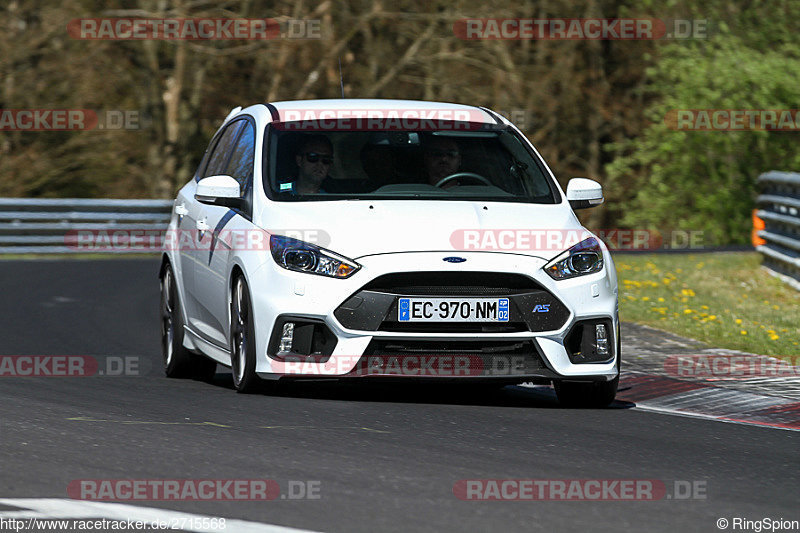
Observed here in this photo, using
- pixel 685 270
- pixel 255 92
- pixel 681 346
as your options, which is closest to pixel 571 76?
pixel 255 92

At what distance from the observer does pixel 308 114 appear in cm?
1016

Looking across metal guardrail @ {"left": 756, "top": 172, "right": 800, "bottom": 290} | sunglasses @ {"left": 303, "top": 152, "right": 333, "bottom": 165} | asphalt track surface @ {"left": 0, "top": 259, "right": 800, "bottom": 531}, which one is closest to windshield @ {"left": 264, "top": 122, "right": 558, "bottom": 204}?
sunglasses @ {"left": 303, "top": 152, "right": 333, "bottom": 165}

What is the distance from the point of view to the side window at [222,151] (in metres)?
10.8

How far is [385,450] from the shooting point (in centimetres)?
733

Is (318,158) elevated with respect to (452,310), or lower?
elevated

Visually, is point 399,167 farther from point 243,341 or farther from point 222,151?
point 222,151

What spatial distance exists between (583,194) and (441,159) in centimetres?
90

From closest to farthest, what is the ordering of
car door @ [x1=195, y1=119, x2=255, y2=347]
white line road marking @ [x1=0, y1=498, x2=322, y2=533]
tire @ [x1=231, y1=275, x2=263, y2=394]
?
white line road marking @ [x1=0, y1=498, x2=322, y2=533], tire @ [x1=231, y1=275, x2=263, y2=394], car door @ [x1=195, y1=119, x2=255, y2=347]

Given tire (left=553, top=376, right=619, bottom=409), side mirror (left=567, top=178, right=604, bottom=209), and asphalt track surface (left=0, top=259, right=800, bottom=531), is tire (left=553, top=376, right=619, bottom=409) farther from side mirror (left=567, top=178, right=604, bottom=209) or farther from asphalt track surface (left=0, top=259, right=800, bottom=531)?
side mirror (left=567, top=178, right=604, bottom=209)

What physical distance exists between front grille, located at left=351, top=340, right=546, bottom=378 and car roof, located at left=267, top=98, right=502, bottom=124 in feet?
6.79

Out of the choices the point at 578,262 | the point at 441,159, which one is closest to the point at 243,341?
the point at 441,159

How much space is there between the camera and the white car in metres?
8.73

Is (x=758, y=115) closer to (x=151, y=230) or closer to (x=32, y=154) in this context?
(x=151, y=230)

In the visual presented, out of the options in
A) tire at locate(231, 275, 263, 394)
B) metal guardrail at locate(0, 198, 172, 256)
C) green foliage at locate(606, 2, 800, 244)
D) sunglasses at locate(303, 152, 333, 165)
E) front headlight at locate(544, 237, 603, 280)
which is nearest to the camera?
front headlight at locate(544, 237, 603, 280)
